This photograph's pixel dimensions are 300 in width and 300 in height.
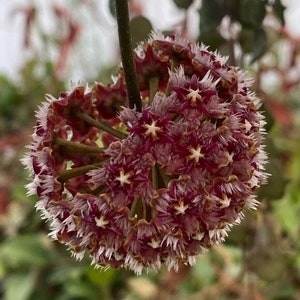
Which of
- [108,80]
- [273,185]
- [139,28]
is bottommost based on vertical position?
[273,185]

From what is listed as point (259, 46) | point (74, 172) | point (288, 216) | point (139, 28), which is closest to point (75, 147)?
point (74, 172)

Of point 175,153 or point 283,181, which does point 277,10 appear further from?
point 175,153

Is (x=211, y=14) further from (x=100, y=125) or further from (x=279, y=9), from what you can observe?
(x=100, y=125)

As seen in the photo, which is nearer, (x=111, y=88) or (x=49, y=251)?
(x=111, y=88)

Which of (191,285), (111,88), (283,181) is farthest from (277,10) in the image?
(191,285)

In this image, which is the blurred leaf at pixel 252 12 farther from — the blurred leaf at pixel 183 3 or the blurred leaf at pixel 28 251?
the blurred leaf at pixel 28 251
